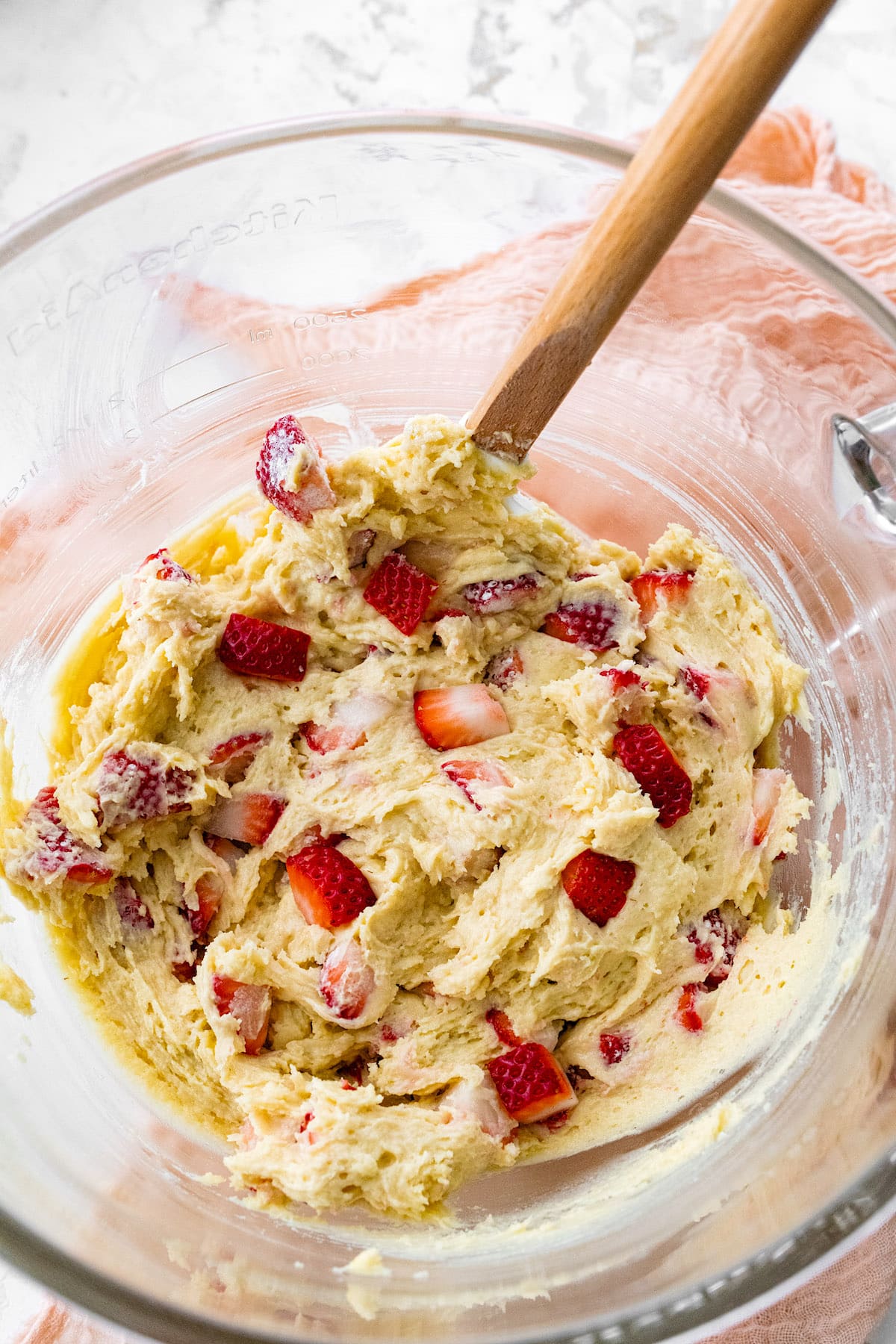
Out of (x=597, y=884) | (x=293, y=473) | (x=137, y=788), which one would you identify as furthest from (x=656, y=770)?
(x=137, y=788)

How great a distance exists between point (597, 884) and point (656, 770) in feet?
0.91

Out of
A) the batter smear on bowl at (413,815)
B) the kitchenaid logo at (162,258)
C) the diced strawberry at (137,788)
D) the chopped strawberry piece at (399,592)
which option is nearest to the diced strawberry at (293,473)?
the batter smear on bowl at (413,815)

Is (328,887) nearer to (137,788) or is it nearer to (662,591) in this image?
(137,788)

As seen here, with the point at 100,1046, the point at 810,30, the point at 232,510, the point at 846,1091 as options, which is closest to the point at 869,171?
the point at 810,30

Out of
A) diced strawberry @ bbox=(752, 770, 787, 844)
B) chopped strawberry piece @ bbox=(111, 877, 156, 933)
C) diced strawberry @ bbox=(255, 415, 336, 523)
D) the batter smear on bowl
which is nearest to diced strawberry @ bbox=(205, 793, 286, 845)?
the batter smear on bowl

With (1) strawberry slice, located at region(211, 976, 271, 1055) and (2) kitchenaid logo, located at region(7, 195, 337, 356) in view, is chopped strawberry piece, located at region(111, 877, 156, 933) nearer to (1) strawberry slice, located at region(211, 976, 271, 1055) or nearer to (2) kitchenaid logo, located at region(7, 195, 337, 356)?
(1) strawberry slice, located at region(211, 976, 271, 1055)

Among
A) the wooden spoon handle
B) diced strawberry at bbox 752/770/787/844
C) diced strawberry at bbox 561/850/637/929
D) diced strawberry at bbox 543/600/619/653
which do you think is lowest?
diced strawberry at bbox 561/850/637/929

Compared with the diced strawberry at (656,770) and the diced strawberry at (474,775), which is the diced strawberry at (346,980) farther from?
the diced strawberry at (656,770)

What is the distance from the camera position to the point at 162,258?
236cm

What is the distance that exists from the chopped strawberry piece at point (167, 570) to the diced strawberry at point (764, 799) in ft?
4.40

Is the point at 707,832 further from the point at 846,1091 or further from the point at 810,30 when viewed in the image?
the point at 810,30

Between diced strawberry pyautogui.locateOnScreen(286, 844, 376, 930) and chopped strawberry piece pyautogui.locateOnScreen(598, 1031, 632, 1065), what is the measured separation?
576mm

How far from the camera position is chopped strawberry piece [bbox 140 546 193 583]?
232cm

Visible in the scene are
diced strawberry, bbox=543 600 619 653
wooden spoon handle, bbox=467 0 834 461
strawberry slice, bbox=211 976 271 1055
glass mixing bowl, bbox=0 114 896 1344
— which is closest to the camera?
wooden spoon handle, bbox=467 0 834 461
